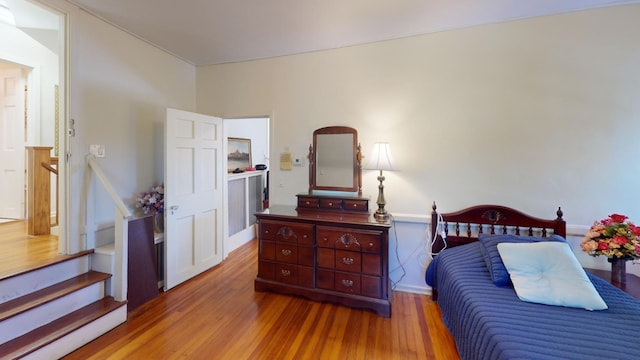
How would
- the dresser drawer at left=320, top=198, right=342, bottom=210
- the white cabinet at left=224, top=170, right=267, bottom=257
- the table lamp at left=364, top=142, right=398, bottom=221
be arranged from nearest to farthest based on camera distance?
the table lamp at left=364, top=142, right=398, bottom=221 → the dresser drawer at left=320, top=198, right=342, bottom=210 → the white cabinet at left=224, top=170, right=267, bottom=257

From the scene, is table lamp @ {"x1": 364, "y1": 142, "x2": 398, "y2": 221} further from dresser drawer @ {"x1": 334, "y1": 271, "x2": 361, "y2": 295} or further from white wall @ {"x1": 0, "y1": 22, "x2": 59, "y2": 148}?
white wall @ {"x1": 0, "y1": 22, "x2": 59, "y2": 148}

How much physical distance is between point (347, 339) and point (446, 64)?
2735 mm

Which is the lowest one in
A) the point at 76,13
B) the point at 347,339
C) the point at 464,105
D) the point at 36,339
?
the point at 347,339

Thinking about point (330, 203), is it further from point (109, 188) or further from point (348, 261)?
point (109, 188)

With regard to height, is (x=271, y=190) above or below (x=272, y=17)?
below

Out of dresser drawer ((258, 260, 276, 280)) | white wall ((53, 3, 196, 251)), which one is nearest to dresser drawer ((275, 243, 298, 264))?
dresser drawer ((258, 260, 276, 280))

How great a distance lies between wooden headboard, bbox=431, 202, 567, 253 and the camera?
2.37m

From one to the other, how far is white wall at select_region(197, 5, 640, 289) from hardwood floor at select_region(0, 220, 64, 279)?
2.44m

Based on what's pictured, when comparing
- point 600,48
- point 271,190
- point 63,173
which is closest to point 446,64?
point 600,48

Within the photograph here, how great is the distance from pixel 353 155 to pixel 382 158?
380 mm

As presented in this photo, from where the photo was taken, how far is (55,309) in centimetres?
195

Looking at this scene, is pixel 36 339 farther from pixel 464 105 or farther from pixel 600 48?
pixel 600 48

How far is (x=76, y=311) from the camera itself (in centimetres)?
206

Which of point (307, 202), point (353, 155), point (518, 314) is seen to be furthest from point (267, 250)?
point (518, 314)
